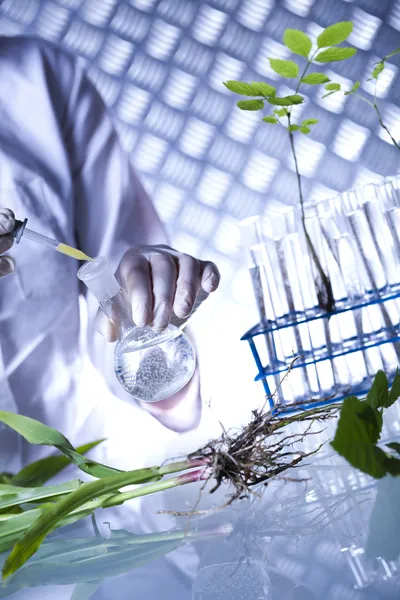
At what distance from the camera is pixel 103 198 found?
3.76 feet

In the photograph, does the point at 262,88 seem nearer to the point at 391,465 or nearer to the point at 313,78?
the point at 313,78

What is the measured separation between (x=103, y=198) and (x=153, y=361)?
0.55m

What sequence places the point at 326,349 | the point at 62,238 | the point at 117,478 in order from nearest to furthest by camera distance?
the point at 117,478, the point at 326,349, the point at 62,238

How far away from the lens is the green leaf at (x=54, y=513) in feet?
1.34

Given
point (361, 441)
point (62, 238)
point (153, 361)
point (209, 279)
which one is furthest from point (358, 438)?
point (62, 238)

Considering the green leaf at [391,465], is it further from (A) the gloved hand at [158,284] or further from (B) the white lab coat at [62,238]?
(B) the white lab coat at [62,238]

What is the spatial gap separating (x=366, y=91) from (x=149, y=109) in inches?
14.9

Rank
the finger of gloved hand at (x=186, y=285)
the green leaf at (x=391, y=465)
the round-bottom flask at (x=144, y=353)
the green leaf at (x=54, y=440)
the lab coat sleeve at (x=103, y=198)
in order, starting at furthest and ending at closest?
the lab coat sleeve at (x=103, y=198) → the finger of gloved hand at (x=186, y=285) → the round-bottom flask at (x=144, y=353) → the green leaf at (x=54, y=440) → the green leaf at (x=391, y=465)

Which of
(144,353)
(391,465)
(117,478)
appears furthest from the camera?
(144,353)

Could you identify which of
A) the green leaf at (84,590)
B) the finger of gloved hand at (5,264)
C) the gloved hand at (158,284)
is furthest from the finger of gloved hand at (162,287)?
the green leaf at (84,590)

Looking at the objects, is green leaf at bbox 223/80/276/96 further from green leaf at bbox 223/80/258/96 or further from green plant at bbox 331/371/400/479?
green plant at bbox 331/371/400/479

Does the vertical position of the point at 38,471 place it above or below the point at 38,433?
below

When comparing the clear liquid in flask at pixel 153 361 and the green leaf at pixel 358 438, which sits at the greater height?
the green leaf at pixel 358 438

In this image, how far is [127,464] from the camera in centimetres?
92
